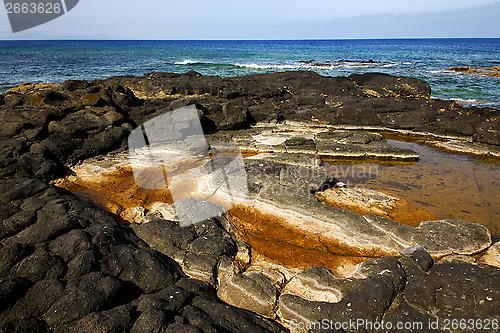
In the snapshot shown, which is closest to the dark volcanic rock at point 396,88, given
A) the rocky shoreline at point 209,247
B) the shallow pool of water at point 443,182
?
the rocky shoreline at point 209,247

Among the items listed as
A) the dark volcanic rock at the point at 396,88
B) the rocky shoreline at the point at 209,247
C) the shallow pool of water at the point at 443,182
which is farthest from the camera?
the dark volcanic rock at the point at 396,88

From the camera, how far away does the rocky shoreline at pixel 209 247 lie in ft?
11.3

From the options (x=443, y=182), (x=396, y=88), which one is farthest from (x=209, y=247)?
(x=396, y=88)

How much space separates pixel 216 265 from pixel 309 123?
10460 millimetres

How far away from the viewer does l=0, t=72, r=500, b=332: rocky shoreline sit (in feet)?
11.3

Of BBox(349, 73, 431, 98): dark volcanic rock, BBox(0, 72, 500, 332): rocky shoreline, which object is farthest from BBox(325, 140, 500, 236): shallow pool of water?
BBox(349, 73, 431, 98): dark volcanic rock

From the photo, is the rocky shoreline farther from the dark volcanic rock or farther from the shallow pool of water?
the dark volcanic rock

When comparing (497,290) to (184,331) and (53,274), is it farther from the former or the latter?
(53,274)

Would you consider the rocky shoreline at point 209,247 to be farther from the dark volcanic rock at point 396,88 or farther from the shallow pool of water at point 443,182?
the dark volcanic rock at point 396,88

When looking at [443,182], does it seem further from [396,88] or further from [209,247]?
[396,88]

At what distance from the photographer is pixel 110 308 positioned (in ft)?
11.2

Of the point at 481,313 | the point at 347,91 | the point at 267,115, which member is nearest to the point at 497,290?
the point at 481,313

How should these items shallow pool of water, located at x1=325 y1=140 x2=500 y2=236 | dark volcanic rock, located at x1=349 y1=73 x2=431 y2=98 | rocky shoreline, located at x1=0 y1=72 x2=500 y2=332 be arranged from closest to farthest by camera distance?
rocky shoreline, located at x1=0 y1=72 x2=500 y2=332, shallow pool of water, located at x1=325 y1=140 x2=500 y2=236, dark volcanic rock, located at x1=349 y1=73 x2=431 y2=98

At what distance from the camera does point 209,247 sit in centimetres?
505
